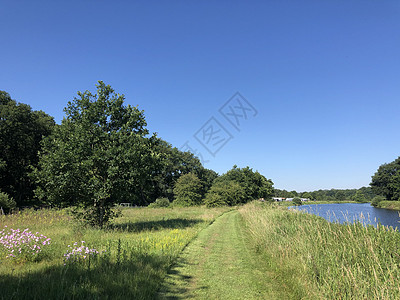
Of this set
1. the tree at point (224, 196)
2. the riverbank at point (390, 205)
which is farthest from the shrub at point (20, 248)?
the riverbank at point (390, 205)

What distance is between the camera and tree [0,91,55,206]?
120 feet

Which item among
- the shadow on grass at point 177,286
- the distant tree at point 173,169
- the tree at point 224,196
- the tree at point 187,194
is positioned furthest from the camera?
the distant tree at point 173,169

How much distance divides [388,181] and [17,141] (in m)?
101

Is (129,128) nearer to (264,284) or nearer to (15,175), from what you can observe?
(264,284)

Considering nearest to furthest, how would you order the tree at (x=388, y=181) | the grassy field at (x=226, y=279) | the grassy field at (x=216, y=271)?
1. the grassy field at (x=216, y=271)
2. the grassy field at (x=226, y=279)
3. the tree at (x=388, y=181)

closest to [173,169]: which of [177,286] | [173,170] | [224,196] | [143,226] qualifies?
[173,170]

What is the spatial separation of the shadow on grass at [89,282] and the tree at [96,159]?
20.6ft

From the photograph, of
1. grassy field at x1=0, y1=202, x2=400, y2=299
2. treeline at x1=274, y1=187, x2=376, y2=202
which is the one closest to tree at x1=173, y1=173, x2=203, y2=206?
grassy field at x1=0, y1=202, x2=400, y2=299

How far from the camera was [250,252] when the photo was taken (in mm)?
10094

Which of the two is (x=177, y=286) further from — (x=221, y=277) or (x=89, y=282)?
(x=89, y=282)

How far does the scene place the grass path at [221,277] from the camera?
5.57 meters

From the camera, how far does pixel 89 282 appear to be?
16.3 ft

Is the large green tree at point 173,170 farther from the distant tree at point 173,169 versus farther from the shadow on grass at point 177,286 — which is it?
the shadow on grass at point 177,286

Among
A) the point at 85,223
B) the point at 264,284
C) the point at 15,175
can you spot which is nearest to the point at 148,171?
the point at 85,223
